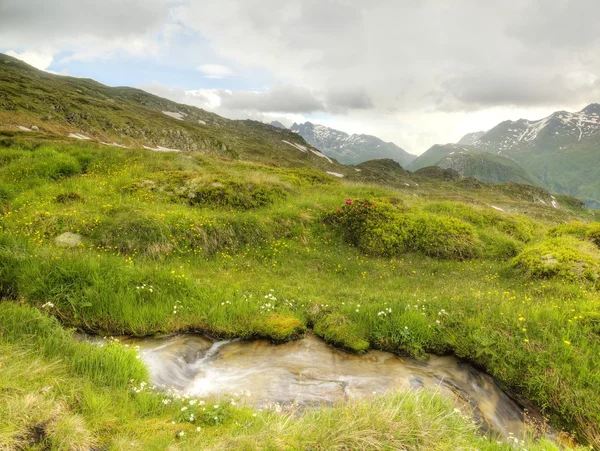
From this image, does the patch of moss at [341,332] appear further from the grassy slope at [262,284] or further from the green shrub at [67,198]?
the green shrub at [67,198]

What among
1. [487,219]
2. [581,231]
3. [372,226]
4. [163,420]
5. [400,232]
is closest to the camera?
[163,420]

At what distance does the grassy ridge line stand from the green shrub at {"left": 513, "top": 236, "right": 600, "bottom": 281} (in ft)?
29.9

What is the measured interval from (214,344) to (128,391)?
3422 millimetres

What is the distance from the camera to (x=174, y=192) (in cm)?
1700

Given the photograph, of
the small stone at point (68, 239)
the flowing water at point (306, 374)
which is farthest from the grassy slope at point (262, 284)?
the flowing water at point (306, 374)

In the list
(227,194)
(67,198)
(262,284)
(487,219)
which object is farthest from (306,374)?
(487,219)

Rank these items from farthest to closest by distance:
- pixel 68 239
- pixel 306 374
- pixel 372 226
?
pixel 372 226 < pixel 68 239 < pixel 306 374

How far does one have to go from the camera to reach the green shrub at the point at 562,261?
37.9 ft

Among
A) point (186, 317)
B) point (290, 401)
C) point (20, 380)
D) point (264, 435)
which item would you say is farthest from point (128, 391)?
point (186, 317)

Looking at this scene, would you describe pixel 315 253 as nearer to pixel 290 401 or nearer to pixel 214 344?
pixel 214 344

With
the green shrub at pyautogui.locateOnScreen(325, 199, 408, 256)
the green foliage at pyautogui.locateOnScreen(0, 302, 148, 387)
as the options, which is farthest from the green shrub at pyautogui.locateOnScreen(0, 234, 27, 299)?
the green shrub at pyautogui.locateOnScreen(325, 199, 408, 256)

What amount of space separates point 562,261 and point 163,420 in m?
13.9

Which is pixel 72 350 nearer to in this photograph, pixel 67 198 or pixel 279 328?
pixel 279 328

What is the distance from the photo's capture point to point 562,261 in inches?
483
